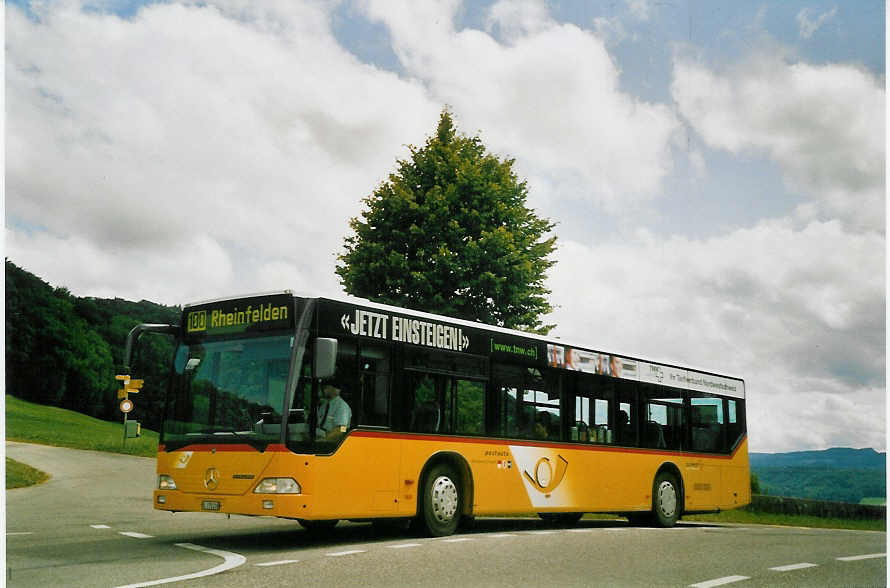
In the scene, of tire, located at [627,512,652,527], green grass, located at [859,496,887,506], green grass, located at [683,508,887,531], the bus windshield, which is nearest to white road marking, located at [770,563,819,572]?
the bus windshield

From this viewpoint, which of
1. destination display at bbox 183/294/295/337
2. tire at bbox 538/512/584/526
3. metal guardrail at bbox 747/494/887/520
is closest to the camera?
destination display at bbox 183/294/295/337

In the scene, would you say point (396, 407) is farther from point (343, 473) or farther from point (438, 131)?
point (438, 131)

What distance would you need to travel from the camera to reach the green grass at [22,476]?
26406 mm

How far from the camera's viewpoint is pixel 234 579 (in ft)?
28.9

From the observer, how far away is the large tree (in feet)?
99.8

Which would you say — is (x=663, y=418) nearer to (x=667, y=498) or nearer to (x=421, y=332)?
(x=667, y=498)

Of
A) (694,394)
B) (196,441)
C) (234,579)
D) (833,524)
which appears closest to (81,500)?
(196,441)

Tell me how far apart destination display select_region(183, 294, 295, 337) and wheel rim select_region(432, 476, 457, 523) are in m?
3.30

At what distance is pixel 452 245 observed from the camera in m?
30.9

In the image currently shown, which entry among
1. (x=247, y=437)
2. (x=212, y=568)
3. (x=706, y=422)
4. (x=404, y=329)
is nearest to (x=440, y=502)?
(x=404, y=329)

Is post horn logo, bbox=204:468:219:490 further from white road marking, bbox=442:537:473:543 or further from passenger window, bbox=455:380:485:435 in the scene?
passenger window, bbox=455:380:485:435

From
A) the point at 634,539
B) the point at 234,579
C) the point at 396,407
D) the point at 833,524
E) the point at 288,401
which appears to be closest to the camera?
the point at 234,579

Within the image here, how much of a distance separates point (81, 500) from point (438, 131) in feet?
55.6

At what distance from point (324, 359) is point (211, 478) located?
6.86ft
